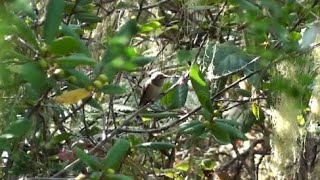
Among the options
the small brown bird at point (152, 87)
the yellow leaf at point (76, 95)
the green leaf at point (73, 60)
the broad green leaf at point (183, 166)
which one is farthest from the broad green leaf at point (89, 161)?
the broad green leaf at point (183, 166)

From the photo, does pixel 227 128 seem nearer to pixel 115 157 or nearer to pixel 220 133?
pixel 220 133

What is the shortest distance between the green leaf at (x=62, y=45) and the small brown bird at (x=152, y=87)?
2.42 feet

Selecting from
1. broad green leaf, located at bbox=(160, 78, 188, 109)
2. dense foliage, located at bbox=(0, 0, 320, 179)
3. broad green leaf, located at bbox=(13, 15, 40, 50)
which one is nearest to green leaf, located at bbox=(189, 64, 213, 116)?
dense foliage, located at bbox=(0, 0, 320, 179)

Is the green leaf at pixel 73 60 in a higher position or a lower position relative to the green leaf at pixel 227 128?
lower

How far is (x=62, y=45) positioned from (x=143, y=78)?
106 cm

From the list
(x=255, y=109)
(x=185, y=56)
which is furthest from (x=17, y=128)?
(x=255, y=109)

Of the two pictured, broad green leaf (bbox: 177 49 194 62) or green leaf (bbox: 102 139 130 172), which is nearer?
green leaf (bbox: 102 139 130 172)

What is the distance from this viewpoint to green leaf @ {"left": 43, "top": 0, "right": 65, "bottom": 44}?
55.0 inches

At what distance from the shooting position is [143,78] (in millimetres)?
2365

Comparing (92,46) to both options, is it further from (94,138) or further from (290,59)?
(290,59)

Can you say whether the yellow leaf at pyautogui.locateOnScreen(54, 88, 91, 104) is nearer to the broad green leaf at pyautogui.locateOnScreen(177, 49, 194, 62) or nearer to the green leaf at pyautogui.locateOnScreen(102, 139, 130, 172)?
the green leaf at pyautogui.locateOnScreen(102, 139, 130, 172)

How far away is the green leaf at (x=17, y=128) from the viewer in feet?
5.31

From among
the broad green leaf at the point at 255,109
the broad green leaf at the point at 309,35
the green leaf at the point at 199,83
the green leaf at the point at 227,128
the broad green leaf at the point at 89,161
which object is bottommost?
the broad green leaf at the point at 89,161

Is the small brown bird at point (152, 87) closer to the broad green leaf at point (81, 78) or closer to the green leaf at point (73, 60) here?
the broad green leaf at point (81, 78)
